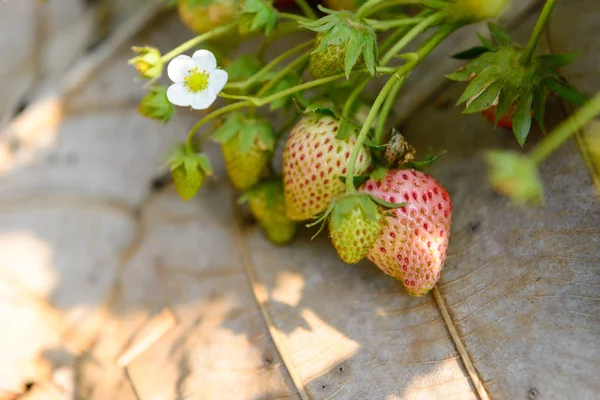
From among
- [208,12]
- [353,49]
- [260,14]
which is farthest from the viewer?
[208,12]

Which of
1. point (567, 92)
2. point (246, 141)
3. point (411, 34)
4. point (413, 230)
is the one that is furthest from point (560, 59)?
point (246, 141)

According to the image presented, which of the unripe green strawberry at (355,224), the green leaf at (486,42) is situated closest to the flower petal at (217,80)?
the unripe green strawberry at (355,224)

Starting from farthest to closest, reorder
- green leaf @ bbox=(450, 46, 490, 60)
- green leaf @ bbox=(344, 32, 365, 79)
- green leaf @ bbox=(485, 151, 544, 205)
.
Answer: green leaf @ bbox=(450, 46, 490, 60) < green leaf @ bbox=(344, 32, 365, 79) < green leaf @ bbox=(485, 151, 544, 205)

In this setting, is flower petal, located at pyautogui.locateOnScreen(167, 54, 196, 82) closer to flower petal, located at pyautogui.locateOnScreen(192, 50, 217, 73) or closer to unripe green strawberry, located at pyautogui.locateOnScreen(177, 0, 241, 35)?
flower petal, located at pyautogui.locateOnScreen(192, 50, 217, 73)

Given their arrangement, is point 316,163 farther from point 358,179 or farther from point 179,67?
point 179,67

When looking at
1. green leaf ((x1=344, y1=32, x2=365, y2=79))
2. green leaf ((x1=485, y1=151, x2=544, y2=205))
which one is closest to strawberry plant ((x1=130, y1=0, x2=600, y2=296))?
green leaf ((x1=344, y1=32, x2=365, y2=79))
